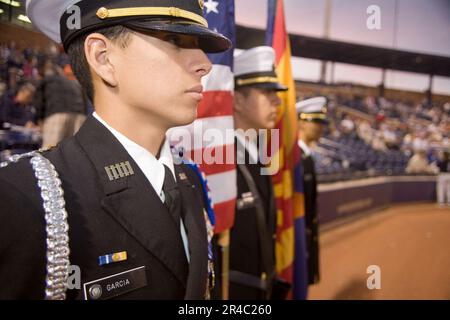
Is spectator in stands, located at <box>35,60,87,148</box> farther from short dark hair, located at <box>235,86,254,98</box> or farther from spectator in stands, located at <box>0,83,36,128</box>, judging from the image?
short dark hair, located at <box>235,86,254,98</box>

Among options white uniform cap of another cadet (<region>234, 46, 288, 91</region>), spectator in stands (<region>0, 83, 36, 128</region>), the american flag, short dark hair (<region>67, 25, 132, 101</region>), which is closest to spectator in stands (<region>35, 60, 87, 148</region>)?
spectator in stands (<region>0, 83, 36, 128</region>)

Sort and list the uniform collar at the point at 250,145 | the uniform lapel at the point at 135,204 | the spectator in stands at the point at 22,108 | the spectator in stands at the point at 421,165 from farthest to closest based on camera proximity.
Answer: the spectator in stands at the point at 421,165 → the spectator in stands at the point at 22,108 → the uniform collar at the point at 250,145 → the uniform lapel at the point at 135,204

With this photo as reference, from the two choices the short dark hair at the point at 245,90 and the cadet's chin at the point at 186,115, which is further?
the short dark hair at the point at 245,90

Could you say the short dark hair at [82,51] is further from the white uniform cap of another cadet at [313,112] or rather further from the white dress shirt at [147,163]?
the white uniform cap of another cadet at [313,112]

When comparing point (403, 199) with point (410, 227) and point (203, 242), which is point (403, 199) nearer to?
point (410, 227)

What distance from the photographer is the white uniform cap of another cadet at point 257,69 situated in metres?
2.03

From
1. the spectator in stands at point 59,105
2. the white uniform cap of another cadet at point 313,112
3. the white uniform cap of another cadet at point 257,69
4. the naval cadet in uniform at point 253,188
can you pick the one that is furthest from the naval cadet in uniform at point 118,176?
the white uniform cap of another cadet at point 313,112

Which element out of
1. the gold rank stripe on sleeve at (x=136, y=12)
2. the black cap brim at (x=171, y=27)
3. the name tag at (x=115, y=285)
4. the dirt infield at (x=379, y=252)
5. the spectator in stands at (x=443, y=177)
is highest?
the gold rank stripe on sleeve at (x=136, y=12)

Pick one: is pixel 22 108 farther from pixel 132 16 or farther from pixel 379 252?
pixel 379 252

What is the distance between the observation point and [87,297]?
2.44 ft

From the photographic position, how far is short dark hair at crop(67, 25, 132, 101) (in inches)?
34.5

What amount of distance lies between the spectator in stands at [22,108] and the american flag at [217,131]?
2114 mm

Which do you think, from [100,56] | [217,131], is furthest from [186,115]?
[217,131]

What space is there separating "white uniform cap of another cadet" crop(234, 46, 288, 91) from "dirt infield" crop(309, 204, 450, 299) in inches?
49.2
